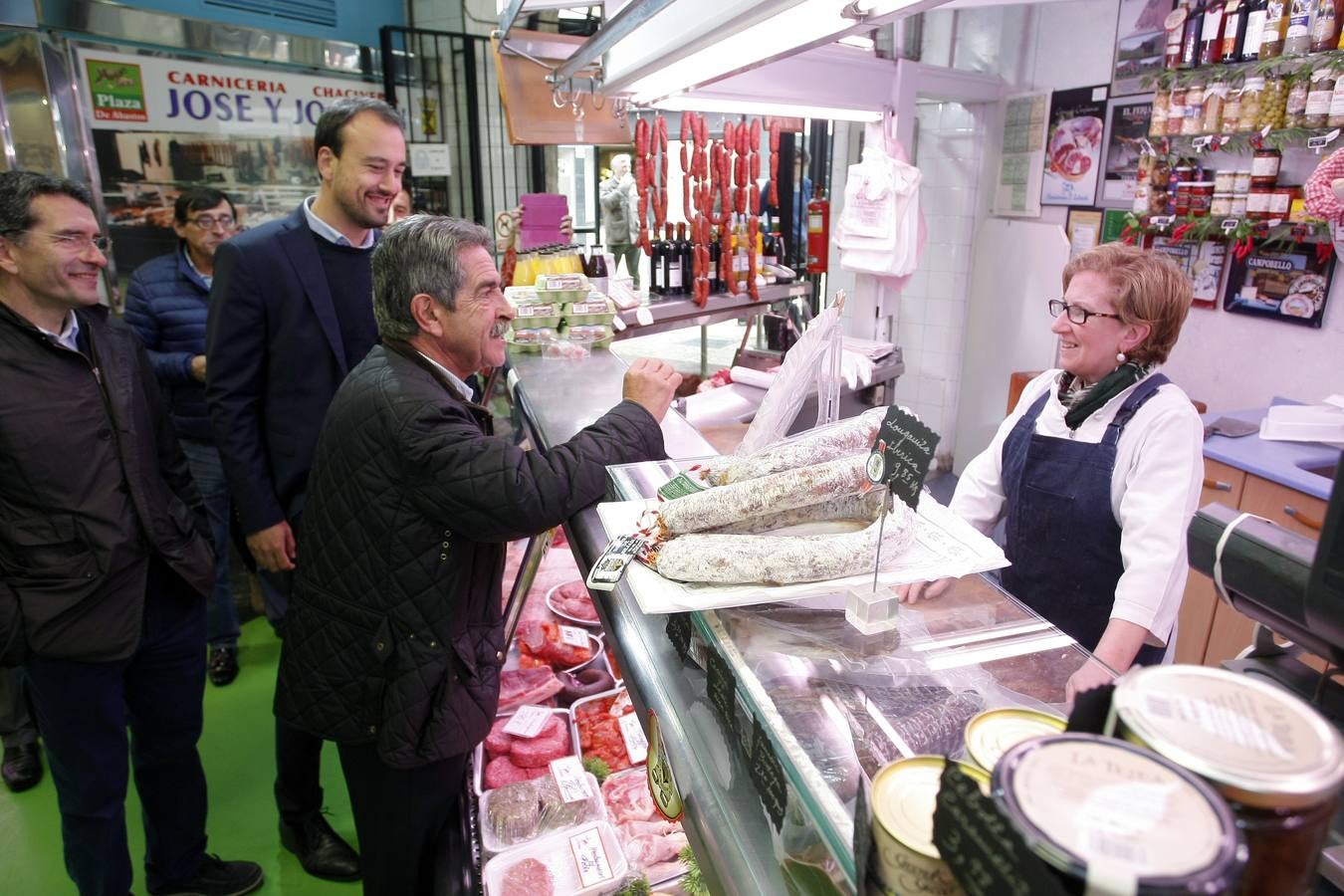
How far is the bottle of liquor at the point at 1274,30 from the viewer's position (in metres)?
3.67

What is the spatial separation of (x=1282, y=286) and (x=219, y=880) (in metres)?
5.23

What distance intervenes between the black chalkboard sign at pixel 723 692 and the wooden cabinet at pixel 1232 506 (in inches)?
106

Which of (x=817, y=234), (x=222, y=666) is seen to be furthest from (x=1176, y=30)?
(x=222, y=666)

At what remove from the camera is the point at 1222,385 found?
450 centimetres

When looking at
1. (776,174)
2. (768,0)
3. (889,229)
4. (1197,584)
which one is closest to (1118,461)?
(768,0)

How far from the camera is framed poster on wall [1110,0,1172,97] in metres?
4.61

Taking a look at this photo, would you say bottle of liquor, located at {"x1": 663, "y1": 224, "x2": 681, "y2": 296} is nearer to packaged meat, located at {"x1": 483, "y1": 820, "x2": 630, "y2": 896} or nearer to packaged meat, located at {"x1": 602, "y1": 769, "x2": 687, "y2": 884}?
packaged meat, located at {"x1": 602, "y1": 769, "x2": 687, "y2": 884}

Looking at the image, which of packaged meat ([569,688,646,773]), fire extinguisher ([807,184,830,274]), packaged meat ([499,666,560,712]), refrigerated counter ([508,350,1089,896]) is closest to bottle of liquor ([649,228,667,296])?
fire extinguisher ([807,184,830,274])

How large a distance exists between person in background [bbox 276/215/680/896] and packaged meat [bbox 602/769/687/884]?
1.39 feet

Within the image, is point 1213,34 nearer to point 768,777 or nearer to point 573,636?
point 573,636

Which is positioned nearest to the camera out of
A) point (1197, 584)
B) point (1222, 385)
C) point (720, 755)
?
point (720, 755)

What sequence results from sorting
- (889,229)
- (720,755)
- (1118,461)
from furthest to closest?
(889,229), (1118,461), (720,755)

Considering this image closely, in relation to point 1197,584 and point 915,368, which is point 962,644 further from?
point 915,368

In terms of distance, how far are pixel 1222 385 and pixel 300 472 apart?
15.2 ft
